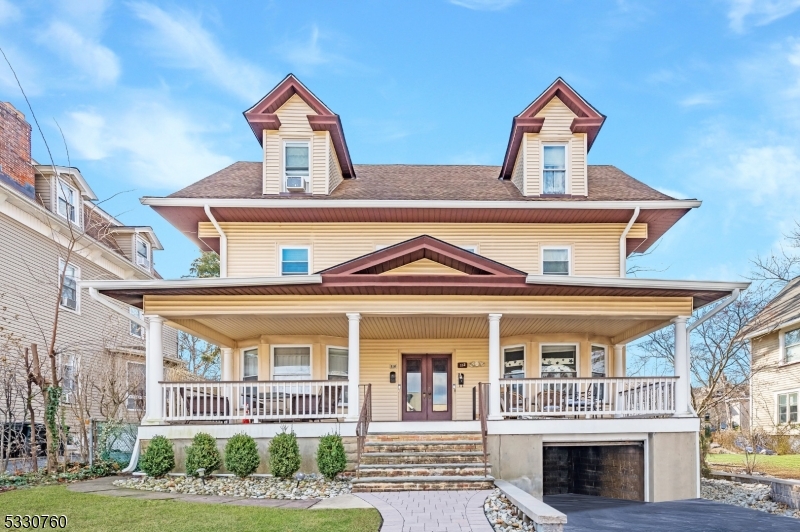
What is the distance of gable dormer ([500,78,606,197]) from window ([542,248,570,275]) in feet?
4.47

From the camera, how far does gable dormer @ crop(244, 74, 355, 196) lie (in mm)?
14945

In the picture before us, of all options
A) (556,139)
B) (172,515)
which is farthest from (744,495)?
(172,515)

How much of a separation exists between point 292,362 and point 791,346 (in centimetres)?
1928

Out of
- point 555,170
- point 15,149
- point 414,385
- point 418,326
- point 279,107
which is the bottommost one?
point 414,385

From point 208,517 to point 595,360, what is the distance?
10628 millimetres

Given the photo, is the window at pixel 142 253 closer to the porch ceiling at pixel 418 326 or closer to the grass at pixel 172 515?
the porch ceiling at pixel 418 326

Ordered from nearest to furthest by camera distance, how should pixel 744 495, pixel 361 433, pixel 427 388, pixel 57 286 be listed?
pixel 361 433 < pixel 744 495 < pixel 427 388 < pixel 57 286

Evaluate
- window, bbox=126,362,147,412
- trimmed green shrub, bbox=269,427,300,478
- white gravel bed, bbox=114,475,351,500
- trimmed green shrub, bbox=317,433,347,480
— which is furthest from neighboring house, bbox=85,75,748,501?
window, bbox=126,362,147,412

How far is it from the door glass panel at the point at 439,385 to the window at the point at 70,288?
38.7ft

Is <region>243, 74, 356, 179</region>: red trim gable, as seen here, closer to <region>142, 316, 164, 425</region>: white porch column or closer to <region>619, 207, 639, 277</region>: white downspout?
<region>142, 316, 164, 425</region>: white porch column

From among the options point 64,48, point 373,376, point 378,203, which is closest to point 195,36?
point 64,48

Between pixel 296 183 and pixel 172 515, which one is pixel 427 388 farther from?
pixel 172 515

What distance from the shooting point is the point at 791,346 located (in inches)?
942

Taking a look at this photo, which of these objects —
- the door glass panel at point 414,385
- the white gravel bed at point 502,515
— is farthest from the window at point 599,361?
the white gravel bed at point 502,515
